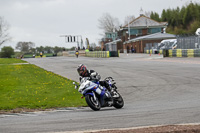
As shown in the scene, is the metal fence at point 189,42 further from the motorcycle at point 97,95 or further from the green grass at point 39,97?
the motorcycle at point 97,95

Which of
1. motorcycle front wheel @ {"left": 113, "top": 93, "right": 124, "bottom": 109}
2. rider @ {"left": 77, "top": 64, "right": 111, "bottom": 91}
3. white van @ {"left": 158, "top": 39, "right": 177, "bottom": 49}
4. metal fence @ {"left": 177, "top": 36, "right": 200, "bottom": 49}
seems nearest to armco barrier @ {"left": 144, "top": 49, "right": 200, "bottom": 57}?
metal fence @ {"left": 177, "top": 36, "right": 200, "bottom": 49}

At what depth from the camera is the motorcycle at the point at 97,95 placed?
33.6ft

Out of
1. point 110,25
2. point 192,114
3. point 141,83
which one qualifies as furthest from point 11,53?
point 192,114

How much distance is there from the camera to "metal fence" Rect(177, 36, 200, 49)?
44.6 metres

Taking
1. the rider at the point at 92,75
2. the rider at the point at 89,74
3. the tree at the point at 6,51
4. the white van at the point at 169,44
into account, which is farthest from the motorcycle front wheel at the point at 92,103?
the tree at the point at 6,51

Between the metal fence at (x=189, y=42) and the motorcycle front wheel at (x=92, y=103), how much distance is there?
3586 centimetres

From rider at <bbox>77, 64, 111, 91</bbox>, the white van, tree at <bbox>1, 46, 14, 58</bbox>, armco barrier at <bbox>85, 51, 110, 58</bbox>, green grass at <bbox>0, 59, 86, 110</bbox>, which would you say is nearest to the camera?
rider at <bbox>77, 64, 111, 91</bbox>

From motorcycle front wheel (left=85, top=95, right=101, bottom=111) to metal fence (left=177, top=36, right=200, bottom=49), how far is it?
118 ft

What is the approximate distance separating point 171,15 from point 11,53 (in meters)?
52.9

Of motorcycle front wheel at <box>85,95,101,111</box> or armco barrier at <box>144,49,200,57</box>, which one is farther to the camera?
armco barrier at <box>144,49,200,57</box>

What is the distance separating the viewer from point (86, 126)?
299 inches

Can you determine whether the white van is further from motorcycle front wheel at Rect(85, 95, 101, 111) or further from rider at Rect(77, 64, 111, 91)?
motorcycle front wheel at Rect(85, 95, 101, 111)

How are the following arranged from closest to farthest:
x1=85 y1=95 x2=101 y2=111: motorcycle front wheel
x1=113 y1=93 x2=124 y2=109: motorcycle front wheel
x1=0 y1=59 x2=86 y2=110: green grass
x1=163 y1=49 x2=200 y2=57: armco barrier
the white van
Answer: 1. x1=85 y1=95 x2=101 y2=111: motorcycle front wheel
2. x1=113 y1=93 x2=124 y2=109: motorcycle front wheel
3. x1=0 y1=59 x2=86 y2=110: green grass
4. x1=163 y1=49 x2=200 y2=57: armco barrier
5. the white van

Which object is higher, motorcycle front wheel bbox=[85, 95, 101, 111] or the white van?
the white van
